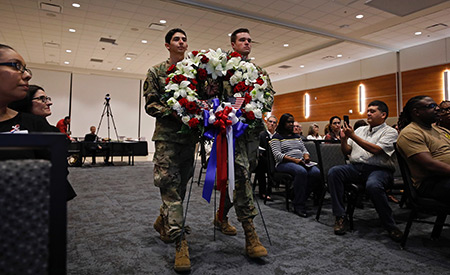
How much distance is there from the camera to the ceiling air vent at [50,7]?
742cm

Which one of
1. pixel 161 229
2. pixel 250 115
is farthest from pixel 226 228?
pixel 250 115

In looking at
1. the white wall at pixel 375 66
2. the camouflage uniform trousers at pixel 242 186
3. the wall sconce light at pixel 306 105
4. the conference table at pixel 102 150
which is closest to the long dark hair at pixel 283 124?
the camouflage uniform trousers at pixel 242 186

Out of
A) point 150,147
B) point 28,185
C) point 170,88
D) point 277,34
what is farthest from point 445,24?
point 150,147

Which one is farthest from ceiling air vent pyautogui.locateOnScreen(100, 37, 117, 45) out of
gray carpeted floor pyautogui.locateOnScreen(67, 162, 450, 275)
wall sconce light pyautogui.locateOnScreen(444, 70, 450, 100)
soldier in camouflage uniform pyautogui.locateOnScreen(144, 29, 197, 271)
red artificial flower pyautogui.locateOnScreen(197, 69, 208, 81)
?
wall sconce light pyautogui.locateOnScreen(444, 70, 450, 100)

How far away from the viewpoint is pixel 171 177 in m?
2.10

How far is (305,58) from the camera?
12.0 meters

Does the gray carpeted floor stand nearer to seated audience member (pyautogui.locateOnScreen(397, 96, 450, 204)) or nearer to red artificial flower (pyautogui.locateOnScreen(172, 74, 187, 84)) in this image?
seated audience member (pyautogui.locateOnScreen(397, 96, 450, 204))

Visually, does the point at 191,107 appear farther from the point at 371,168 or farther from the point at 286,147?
the point at 286,147

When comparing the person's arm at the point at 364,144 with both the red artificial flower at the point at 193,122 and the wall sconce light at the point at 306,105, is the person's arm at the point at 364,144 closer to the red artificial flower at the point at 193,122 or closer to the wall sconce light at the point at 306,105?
the red artificial flower at the point at 193,122

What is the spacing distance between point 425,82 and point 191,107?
35.0 ft

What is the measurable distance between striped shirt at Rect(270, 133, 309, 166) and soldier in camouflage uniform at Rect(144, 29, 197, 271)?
1719mm

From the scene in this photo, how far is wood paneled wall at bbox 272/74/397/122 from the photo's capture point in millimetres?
11172

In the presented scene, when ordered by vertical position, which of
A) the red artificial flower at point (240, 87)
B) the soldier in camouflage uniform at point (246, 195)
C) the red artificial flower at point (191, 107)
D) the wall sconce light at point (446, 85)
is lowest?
the soldier in camouflage uniform at point (246, 195)

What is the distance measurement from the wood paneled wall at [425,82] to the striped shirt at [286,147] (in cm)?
832
